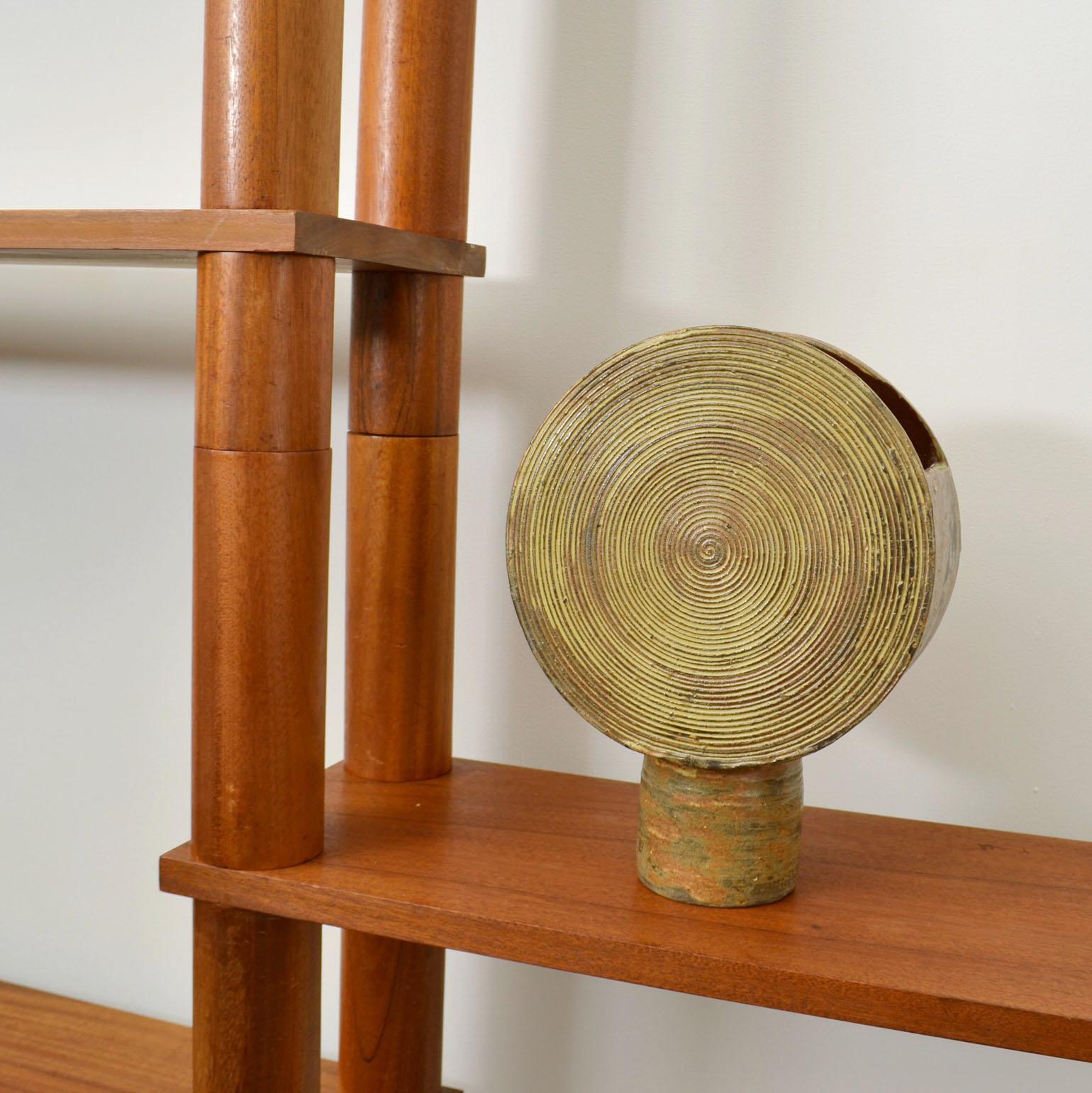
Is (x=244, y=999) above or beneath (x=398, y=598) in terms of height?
beneath

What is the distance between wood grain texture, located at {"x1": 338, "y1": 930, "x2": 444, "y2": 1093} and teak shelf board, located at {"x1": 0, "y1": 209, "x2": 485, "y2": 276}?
0.53 m

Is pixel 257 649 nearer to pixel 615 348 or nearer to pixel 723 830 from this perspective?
pixel 723 830

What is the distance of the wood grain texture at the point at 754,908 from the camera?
2.24 feet

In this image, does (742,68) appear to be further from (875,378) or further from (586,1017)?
(586,1017)

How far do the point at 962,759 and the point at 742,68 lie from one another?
60 centimetres

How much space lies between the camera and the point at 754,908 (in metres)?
0.76

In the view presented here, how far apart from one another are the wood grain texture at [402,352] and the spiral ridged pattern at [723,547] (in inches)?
8.1

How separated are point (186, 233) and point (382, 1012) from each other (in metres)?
0.61

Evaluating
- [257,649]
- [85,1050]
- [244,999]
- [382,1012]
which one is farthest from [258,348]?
[85,1050]

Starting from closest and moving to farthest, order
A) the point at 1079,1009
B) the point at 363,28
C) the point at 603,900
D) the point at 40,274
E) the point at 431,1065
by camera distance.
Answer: the point at 1079,1009
the point at 603,900
the point at 363,28
the point at 431,1065
the point at 40,274

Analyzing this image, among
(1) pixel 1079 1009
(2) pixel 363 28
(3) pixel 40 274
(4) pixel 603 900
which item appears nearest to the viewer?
(1) pixel 1079 1009

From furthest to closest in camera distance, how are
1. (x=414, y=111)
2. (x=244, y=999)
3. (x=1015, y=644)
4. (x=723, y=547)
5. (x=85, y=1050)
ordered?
(x=85, y=1050) < (x=1015, y=644) < (x=414, y=111) < (x=244, y=999) < (x=723, y=547)

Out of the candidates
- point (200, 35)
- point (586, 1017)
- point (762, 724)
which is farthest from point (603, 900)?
point (200, 35)

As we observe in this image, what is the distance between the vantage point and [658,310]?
3.58ft
